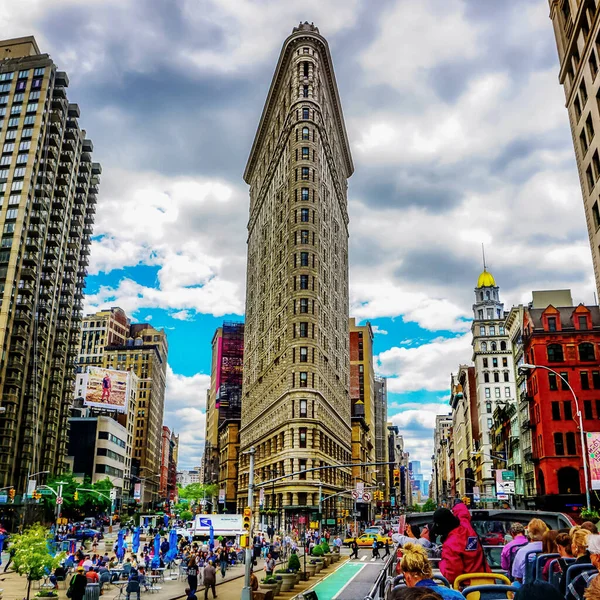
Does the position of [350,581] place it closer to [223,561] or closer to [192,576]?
[223,561]

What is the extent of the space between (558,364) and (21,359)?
72001 mm

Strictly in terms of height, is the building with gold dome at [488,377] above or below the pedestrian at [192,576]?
above

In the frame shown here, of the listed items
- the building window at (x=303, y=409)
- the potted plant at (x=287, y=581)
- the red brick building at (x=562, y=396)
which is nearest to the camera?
the potted plant at (x=287, y=581)

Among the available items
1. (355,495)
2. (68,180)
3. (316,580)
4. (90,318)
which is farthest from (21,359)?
(90,318)

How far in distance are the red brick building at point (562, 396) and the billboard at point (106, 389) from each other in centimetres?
9195

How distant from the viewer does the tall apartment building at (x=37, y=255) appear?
293ft

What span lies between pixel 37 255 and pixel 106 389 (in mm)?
45224

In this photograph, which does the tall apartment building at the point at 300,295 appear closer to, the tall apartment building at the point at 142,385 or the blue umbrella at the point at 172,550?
the blue umbrella at the point at 172,550

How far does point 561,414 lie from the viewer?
64812 millimetres

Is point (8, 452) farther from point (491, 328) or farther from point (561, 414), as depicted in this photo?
point (491, 328)

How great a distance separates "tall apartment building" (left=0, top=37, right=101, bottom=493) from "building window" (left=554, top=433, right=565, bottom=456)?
230ft

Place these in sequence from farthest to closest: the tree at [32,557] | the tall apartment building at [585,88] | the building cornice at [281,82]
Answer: the building cornice at [281,82], the tall apartment building at [585,88], the tree at [32,557]

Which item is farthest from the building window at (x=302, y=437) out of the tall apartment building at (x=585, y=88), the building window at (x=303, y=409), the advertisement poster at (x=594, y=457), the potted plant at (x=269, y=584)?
the potted plant at (x=269, y=584)

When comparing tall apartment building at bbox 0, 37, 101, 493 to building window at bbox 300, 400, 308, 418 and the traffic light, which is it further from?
the traffic light
